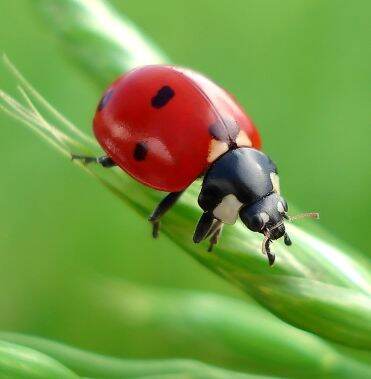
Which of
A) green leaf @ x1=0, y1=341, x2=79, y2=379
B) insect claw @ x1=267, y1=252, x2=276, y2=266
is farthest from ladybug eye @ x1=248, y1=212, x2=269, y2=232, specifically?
green leaf @ x1=0, y1=341, x2=79, y2=379

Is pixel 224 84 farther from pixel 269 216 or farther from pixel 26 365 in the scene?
pixel 26 365

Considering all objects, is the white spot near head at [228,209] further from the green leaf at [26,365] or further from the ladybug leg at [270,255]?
the green leaf at [26,365]

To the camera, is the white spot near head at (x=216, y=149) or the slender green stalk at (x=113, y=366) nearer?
the slender green stalk at (x=113, y=366)

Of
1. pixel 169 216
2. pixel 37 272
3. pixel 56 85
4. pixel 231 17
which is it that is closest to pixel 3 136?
pixel 56 85

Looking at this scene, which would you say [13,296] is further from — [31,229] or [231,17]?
[231,17]

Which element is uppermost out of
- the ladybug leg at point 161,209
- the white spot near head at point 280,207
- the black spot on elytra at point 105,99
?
the black spot on elytra at point 105,99

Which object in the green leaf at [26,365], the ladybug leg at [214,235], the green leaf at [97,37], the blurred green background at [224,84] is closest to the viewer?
the green leaf at [26,365]

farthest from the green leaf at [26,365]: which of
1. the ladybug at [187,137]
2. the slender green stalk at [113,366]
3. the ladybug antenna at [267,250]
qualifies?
the ladybug at [187,137]
